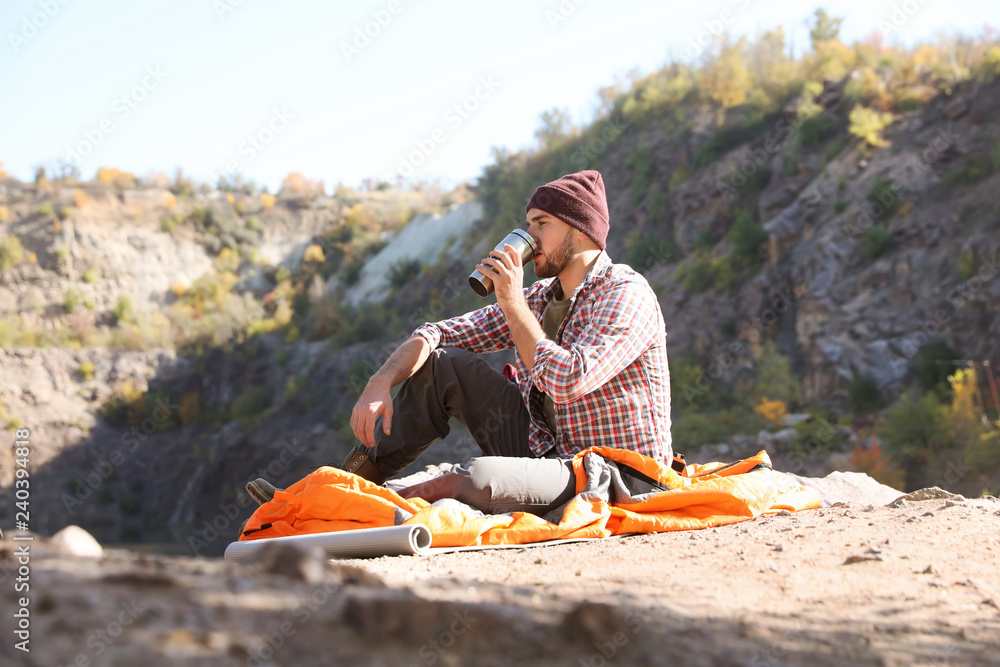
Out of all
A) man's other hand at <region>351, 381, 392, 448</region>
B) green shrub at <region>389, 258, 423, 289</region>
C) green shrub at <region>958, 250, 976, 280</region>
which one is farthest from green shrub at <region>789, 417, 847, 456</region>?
green shrub at <region>389, 258, 423, 289</region>

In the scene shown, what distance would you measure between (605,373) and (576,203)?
Result: 0.89m

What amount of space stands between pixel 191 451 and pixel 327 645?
24666 mm

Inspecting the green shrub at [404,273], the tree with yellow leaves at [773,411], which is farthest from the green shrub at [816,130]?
the green shrub at [404,273]

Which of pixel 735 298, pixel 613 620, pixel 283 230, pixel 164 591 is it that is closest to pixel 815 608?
pixel 613 620

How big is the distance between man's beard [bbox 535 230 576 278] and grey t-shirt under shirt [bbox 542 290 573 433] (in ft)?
0.56

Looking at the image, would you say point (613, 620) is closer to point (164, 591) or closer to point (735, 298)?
point (164, 591)

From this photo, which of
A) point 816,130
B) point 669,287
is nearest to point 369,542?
point 669,287

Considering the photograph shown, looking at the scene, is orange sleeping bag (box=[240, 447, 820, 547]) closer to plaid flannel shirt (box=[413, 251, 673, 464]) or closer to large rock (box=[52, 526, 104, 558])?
plaid flannel shirt (box=[413, 251, 673, 464])

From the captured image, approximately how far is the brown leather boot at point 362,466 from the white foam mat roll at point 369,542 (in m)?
0.73

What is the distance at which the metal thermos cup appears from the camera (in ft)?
11.4

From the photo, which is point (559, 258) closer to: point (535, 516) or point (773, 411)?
point (535, 516)

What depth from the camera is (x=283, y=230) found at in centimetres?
3616


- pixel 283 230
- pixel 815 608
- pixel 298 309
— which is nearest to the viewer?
pixel 815 608

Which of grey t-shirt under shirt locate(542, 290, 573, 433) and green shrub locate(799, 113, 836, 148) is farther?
green shrub locate(799, 113, 836, 148)
